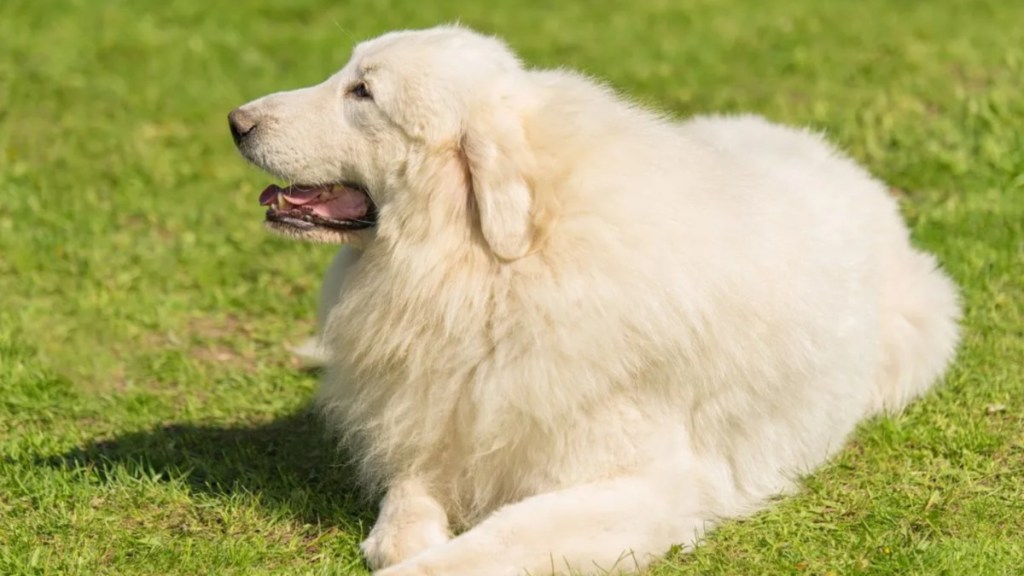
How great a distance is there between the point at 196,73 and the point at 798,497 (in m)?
7.67

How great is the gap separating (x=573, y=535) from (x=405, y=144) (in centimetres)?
142

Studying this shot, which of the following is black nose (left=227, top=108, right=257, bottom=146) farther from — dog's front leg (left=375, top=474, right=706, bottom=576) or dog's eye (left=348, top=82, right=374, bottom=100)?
dog's front leg (left=375, top=474, right=706, bottom=576)

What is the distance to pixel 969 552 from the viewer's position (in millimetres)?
4551

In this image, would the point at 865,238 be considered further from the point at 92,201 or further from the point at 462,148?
the point at 92,201

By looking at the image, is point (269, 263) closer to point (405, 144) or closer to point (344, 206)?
point (344, 206)

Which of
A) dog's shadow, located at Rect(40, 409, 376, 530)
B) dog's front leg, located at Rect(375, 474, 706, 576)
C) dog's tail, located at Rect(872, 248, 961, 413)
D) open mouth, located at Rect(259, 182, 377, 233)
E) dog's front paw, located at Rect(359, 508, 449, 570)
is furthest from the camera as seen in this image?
dog's tail, located at Rect(872, 248, 961, 413)

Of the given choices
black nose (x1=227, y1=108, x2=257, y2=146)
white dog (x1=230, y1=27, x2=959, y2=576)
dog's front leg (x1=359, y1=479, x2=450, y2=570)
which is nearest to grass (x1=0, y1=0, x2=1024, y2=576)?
dog's front leg (x1=359, y1=479, x2=450, y2=570)

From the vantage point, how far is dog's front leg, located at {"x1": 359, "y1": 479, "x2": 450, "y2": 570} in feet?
14.9

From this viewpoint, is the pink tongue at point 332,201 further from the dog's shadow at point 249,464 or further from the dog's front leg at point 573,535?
the dog's front leg at point 573,535

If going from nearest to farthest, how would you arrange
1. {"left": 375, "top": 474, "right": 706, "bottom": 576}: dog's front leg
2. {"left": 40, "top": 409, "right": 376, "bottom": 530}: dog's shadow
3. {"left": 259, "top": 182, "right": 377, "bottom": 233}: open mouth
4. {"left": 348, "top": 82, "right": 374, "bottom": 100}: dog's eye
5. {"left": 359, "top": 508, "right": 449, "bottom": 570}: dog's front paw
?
{"left": 375, "top": 474, "right": 706, "bottom": 576}: dog's front leg, {"left": 359, "top": 508, "right": 449, "bottom": 570}: dog's front paw, {"left": 348, "top": 82, "right": 374, "bottom": 100}: dog's eye, {"left": 259, "top": 182, "right": 377, "bottom": 233}: open mouth, {"left": 40, "top": 409, "right": 376, "bottom": 530}: dog's shadow

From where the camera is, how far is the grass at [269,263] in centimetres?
488

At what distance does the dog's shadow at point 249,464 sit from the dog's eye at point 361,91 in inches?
58.4

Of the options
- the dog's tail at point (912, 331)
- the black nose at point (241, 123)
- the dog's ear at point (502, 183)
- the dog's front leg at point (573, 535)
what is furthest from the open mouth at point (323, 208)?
the dog's tail at point (912, 331)

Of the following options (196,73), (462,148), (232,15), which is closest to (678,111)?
(196,73)
